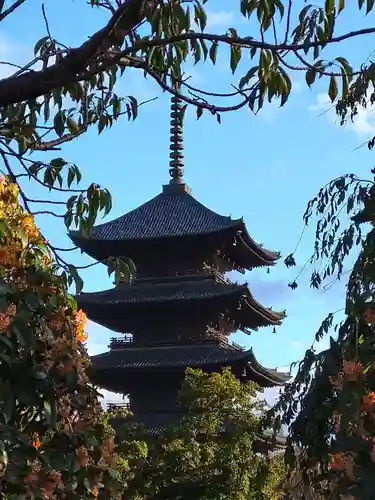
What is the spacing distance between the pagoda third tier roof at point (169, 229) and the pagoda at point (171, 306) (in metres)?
0.03

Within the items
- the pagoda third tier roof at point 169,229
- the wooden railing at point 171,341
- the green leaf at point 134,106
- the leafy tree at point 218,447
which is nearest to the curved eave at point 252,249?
the pagoda third tier roof at point 169,229

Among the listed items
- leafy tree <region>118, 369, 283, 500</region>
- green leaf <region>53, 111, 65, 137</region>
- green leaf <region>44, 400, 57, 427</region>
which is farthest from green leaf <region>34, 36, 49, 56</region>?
leafy tree <region>118, 369, 283, 500</region>

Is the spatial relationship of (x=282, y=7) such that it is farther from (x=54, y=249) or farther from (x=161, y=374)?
(x=161, y=374)

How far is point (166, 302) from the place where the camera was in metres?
20.5

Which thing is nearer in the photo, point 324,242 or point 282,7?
point 282,7

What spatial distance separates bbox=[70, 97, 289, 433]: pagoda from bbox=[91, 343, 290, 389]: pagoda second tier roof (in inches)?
0.8

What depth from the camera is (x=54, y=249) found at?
10.1ft

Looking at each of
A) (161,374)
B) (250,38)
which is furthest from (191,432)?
(250,38)

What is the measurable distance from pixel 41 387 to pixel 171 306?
59.4 feet

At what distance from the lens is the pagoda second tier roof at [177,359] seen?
20047 millimetres

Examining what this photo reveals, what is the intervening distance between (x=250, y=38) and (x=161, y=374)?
59.8 ft

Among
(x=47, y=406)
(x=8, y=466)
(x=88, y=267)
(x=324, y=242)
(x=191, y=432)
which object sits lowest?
(x=8, y=466)

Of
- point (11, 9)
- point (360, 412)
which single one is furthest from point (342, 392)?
point (11, 9)

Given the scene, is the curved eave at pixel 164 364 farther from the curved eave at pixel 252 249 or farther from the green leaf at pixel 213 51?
the green leaf at pixel 213 51
